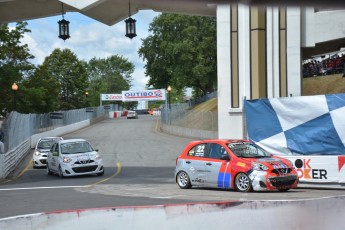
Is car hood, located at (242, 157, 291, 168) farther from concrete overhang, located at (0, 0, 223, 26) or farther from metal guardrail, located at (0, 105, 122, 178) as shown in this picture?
metal guardrail, located at (0, 105, 122, 178)

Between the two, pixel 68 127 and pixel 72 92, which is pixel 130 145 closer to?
pixel 68 127

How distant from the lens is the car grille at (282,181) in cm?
1439

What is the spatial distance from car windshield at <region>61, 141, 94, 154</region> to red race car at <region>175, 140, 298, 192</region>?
23.7ft

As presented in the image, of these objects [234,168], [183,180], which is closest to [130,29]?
[183,180]

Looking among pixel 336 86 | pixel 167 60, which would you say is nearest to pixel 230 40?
pixel 336 86

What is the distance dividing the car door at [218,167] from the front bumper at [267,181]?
0.87 m

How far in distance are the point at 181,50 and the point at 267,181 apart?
5315 centimetres

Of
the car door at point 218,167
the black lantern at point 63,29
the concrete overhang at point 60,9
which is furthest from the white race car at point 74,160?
the car door at point 218,167

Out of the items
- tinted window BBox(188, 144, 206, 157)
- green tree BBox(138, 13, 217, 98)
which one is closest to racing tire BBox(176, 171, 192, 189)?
tinted window BBox(188, 144, 206, 157)

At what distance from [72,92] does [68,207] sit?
288ft

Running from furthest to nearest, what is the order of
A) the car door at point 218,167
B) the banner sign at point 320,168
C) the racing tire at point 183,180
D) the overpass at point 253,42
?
the overpass at point 253,42 < the racing tire at point 183,180 < the banner sign at point 320,168 < the car door at point 218,167

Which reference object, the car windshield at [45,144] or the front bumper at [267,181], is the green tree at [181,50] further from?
the front bumper at [267,181]

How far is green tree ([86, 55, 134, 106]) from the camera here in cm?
14875

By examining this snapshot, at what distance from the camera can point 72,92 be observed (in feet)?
324
